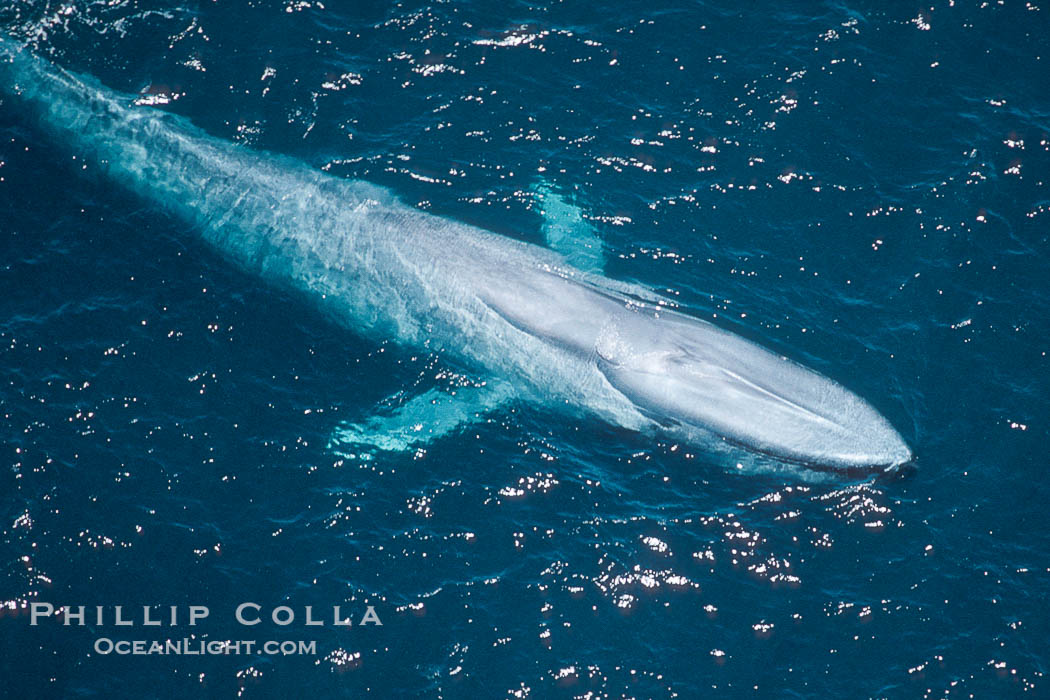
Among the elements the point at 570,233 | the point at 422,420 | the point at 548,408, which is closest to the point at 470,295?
the point at 422,420

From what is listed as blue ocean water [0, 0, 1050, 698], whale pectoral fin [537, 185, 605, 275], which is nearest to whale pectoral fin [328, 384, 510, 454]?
blue ocean water [0, 0, 1050, 698]

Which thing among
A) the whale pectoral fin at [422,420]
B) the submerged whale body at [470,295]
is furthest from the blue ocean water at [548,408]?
the submerged whale body at [470,295]

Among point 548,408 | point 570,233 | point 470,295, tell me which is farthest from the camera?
point 570,233

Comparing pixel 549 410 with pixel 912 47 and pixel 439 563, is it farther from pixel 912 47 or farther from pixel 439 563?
pixel 912 47

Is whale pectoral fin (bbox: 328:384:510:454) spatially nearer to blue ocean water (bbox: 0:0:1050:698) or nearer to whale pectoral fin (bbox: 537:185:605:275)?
blue ocean water (bbox: 0:0:1050:698)

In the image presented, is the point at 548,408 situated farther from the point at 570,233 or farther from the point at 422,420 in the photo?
the point at 570,233

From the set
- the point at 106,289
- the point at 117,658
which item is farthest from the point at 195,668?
the point at 106,289
